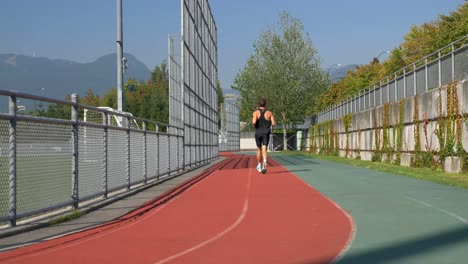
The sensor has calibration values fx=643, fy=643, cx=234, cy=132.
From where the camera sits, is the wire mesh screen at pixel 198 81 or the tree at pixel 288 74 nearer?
the wire mesh screen at pixel 198 81

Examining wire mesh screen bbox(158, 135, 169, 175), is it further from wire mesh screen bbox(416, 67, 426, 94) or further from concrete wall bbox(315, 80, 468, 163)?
wire mesh screen bbox(416, 67, 426, 94)

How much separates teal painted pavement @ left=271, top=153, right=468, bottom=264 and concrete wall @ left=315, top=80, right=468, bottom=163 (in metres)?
4.93

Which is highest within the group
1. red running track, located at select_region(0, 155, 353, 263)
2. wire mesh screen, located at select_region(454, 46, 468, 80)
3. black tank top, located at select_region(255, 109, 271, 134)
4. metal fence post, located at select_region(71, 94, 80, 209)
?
wire mesh screen, located at select_region(454, 46, 468, 80)

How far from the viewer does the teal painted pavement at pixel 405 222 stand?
5.98 meters

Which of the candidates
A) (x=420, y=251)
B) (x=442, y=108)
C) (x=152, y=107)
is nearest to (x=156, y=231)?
(x=420, y=251)

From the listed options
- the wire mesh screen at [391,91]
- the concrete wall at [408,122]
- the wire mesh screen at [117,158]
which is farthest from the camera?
the wire mesh screen at [391,91]

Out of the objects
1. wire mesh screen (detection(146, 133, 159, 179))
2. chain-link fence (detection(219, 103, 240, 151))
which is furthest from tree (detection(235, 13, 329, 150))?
wire mesh screen (detection(146, 133, 159, 179))

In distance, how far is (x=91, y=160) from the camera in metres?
10.9

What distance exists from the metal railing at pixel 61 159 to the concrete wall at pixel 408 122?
912 centimetres

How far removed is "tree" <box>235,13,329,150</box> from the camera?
226 ft

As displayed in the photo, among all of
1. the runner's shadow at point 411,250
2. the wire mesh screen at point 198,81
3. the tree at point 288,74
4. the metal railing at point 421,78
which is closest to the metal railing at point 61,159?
the runner's shadow at point 411,250

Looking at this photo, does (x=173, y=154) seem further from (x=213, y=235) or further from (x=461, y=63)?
(x=213, y=235)

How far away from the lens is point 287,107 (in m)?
70.3

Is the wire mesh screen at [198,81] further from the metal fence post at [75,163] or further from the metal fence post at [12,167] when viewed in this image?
the metal fence post at [12,167]
